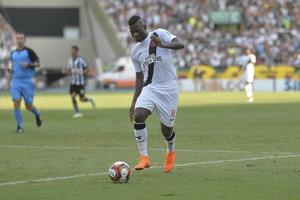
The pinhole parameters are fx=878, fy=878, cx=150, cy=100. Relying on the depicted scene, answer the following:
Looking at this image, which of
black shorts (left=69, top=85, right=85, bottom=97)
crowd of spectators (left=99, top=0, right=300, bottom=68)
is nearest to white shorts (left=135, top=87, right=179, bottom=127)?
black shorts (left=69, top=85, right=85, bottom=97)

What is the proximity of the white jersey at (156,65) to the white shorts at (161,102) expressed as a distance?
3.2 inches

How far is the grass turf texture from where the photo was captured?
1134cm

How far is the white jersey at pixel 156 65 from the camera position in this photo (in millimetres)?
13531

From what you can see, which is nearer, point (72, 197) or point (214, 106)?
point (72, 197)

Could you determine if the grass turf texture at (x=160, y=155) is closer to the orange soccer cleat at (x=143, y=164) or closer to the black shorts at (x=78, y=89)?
the orange soccer cleat at (x=143, y=164)

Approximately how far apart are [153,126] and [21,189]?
41.9 ft

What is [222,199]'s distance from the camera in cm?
1055

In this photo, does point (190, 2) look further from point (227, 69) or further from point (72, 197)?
point (72, 197)

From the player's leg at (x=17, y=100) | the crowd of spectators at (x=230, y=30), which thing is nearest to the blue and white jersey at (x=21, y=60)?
the player's leg at (x=17, y=100)

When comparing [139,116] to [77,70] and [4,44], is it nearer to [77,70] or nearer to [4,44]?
[77,70]

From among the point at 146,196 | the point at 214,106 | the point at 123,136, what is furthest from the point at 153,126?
the point at 146,196

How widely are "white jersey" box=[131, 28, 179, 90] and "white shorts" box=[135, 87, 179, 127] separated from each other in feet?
0.27

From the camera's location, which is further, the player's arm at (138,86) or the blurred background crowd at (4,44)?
the blurred background crowd at (4,44)

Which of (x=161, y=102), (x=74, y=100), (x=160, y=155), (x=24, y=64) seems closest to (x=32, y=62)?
(x=24, y=64)
